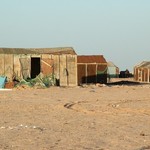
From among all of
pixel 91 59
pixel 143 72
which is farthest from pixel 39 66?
pixel 143 72

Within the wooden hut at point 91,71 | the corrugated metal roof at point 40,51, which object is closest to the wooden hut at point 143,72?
the wooden hut at point 91,71

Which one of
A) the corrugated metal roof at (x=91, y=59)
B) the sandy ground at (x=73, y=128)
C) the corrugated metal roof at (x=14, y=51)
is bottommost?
the sandy ground at (x=73, y=128)

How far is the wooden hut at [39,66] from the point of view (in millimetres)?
43156

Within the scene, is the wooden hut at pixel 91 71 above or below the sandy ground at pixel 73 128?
above

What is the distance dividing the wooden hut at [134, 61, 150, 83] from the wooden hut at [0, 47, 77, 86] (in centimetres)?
2266

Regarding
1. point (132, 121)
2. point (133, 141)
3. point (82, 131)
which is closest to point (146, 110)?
point (132, 121)

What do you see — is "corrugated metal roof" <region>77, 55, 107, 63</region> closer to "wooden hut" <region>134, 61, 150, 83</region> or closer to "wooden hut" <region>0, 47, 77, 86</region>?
"wooden hut" <region>0, 47, 77, 86</region>

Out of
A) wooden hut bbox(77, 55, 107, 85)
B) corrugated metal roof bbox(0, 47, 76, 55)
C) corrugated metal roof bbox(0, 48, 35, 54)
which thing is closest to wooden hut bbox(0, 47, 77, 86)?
corrugated metal roof bbox(0, 48, 35, 54)

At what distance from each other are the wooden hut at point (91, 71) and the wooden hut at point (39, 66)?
777cm

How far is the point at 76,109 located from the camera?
69.6 feet

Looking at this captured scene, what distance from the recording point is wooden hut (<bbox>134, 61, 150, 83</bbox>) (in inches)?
2618

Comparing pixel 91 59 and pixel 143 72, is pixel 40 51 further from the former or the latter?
pixel 143 72

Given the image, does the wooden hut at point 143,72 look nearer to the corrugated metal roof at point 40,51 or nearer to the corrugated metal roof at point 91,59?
the corrugated metal roof at point 91,59

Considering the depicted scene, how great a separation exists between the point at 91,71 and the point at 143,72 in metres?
16.8
